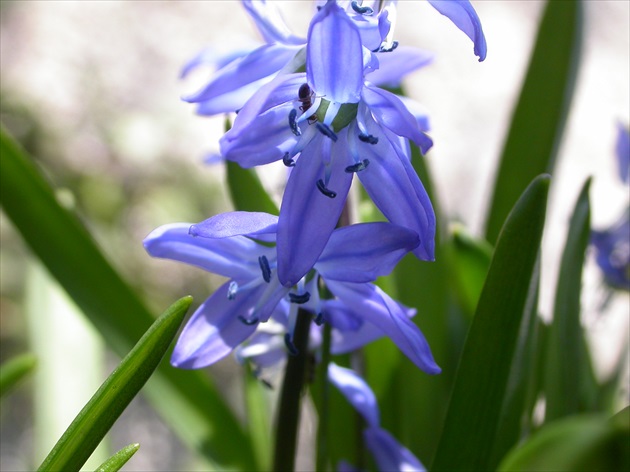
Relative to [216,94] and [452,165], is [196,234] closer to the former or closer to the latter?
[216,94]

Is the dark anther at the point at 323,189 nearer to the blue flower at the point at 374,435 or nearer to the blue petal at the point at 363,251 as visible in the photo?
the blue petal at the point at 363,251

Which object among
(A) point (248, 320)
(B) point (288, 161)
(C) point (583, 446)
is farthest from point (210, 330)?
(C) point (583, 446)

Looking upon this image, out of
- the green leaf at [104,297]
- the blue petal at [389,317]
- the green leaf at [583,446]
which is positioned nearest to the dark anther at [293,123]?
the blue petal at [389,317]

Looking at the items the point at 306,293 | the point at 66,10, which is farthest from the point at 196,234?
the point at 66,10

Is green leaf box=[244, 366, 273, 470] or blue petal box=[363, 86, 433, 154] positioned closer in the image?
blue petal box=[363, 86, 433, 154]

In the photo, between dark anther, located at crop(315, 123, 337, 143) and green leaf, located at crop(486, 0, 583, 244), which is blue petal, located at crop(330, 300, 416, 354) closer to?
dark anther, located at crop(315, 123, 337, 143)

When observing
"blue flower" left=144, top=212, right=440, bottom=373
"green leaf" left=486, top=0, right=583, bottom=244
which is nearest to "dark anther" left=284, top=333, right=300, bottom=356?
"blue flower" left=144, top=212, right=440, bottom=373

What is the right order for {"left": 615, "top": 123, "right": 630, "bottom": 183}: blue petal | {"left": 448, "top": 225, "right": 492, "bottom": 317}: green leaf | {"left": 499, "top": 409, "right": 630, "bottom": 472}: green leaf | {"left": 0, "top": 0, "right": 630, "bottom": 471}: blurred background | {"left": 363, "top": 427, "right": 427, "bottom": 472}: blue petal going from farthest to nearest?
1. {"left": 0, "top": 0, "right": 630, "bottom": 471}: blurred background
2. {"left": 615, "top": 123, "right": 630, "bottom": 183}: blue petal
3. {"left": 448, "top": 225, "right": 492, "bottom": 317}: green leaf
4. {"left": 363, "top": 427, "right": 427, "bottom": 472}: blue petal
5. {"left": 499, "top": 409, "right": 630, "bottom": 472}: green leaf

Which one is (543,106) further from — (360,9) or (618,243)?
(360,9)
